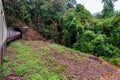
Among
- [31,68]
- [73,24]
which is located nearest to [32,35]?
[73,24]

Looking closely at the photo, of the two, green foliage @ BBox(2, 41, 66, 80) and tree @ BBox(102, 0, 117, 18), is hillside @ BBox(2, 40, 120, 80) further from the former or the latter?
tree @ BBox(102, 0, 117, 18)

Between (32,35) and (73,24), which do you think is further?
(32,35)

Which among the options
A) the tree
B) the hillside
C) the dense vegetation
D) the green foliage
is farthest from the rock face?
the green foliage

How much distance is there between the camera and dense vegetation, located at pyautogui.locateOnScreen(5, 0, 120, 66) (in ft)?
49.0

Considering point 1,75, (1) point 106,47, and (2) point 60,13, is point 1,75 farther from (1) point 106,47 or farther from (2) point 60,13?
(2) point 60,13

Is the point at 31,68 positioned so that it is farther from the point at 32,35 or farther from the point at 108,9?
the point at 108,9

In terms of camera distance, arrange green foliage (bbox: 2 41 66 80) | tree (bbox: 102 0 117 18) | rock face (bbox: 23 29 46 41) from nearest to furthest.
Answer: green foliage (bbox: 2 41 66 80) → rock face (bbox: 23 29 46 41) → tree (bbox: 102 0 117 18)

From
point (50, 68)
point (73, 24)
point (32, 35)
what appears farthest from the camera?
point (32, 35)

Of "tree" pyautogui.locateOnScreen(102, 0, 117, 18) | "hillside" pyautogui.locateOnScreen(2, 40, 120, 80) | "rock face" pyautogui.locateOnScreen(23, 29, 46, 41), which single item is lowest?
"hillside" pyautogui.locateOnScreen(2, 40, 120, 80)

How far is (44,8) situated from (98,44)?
842 centimetres

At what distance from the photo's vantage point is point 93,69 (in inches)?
391

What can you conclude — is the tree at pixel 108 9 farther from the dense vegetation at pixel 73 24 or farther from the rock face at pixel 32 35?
the rock face at pixel 32 35

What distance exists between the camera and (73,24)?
17375 mm

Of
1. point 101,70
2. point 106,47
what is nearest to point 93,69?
point 101,70
